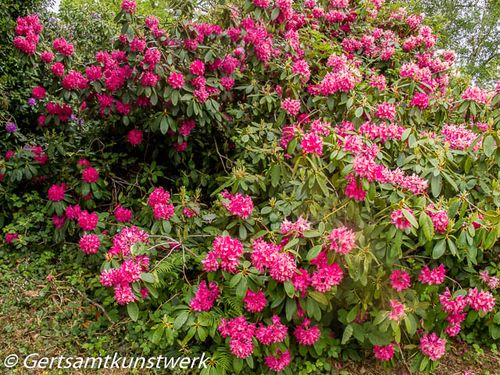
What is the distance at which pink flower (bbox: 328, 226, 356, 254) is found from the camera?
6.40 feet

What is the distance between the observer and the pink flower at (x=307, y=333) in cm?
228

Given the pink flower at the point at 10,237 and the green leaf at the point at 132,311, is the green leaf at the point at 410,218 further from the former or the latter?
the pink flower at the point at 10,237

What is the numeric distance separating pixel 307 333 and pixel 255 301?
0.35 m

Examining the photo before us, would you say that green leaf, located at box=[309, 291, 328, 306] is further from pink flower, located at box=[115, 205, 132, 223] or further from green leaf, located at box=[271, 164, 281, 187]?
pink flower, located at box=[115, 205, 132, 223]

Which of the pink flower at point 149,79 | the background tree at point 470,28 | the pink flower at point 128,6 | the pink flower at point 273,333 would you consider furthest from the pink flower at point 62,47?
the background tree at point 470,28

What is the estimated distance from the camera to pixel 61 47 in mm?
3205

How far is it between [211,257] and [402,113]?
1.50 meters

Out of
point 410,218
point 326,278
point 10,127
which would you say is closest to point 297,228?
point 326,278

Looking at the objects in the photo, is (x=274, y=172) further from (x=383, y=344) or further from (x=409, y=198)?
(x=383, y=344)

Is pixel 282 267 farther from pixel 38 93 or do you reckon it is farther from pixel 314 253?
pixel 38 93

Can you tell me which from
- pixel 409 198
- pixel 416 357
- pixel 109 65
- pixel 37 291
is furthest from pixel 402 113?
pixel 37 291

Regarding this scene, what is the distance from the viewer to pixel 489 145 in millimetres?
2180

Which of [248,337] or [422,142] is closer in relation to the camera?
[248,337]

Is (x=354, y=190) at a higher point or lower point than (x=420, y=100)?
lower
